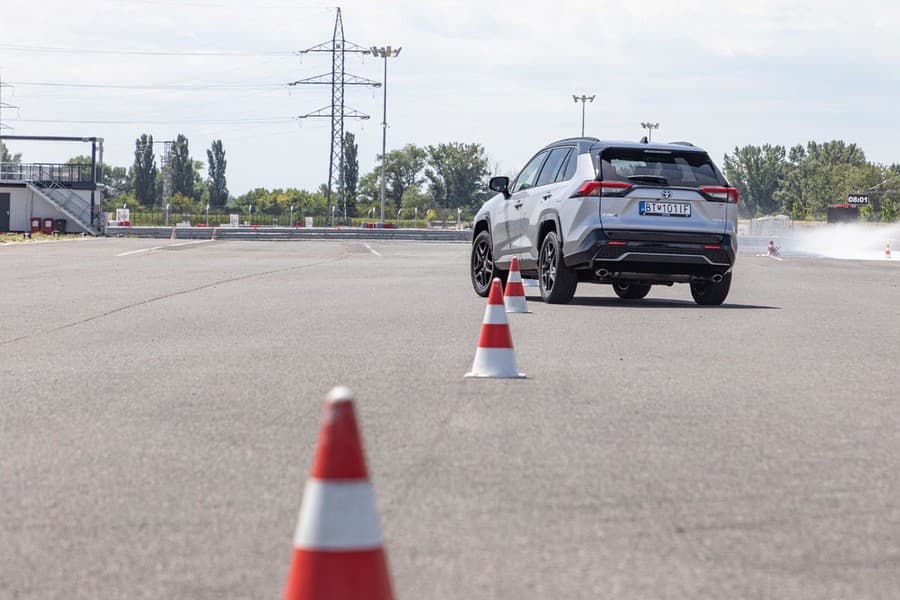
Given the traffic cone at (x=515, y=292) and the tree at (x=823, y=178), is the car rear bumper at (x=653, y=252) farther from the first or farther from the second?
the tree at (x=823, y=178)

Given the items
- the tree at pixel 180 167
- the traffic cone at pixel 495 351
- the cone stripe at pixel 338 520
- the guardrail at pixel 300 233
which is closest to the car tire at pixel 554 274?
the traffic cone at pixel 495 351

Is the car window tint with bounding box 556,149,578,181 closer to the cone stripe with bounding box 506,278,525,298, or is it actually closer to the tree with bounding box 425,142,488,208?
the cone stripe with bounding box 506,278,525,298

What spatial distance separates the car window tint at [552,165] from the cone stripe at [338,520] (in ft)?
44.6

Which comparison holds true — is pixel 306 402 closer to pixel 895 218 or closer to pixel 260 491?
pixel 260 491

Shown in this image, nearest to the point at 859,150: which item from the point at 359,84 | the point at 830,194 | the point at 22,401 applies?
the point at 830,194

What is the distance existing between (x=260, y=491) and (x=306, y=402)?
8.11ft

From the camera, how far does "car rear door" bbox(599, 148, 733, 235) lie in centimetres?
1559

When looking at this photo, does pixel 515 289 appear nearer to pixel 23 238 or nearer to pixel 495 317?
pixel 495 317

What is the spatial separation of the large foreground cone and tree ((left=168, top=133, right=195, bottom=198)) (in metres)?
142

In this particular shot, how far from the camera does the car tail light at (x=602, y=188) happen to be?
15.5m

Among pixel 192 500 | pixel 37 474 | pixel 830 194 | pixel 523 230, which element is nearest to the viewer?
pixel 192 500

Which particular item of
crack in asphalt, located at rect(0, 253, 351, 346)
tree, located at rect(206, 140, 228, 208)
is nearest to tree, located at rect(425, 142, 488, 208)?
tree, located at rect(206, 140, 228, 208)

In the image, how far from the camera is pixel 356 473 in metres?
3.12

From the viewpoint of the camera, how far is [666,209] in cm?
1572
